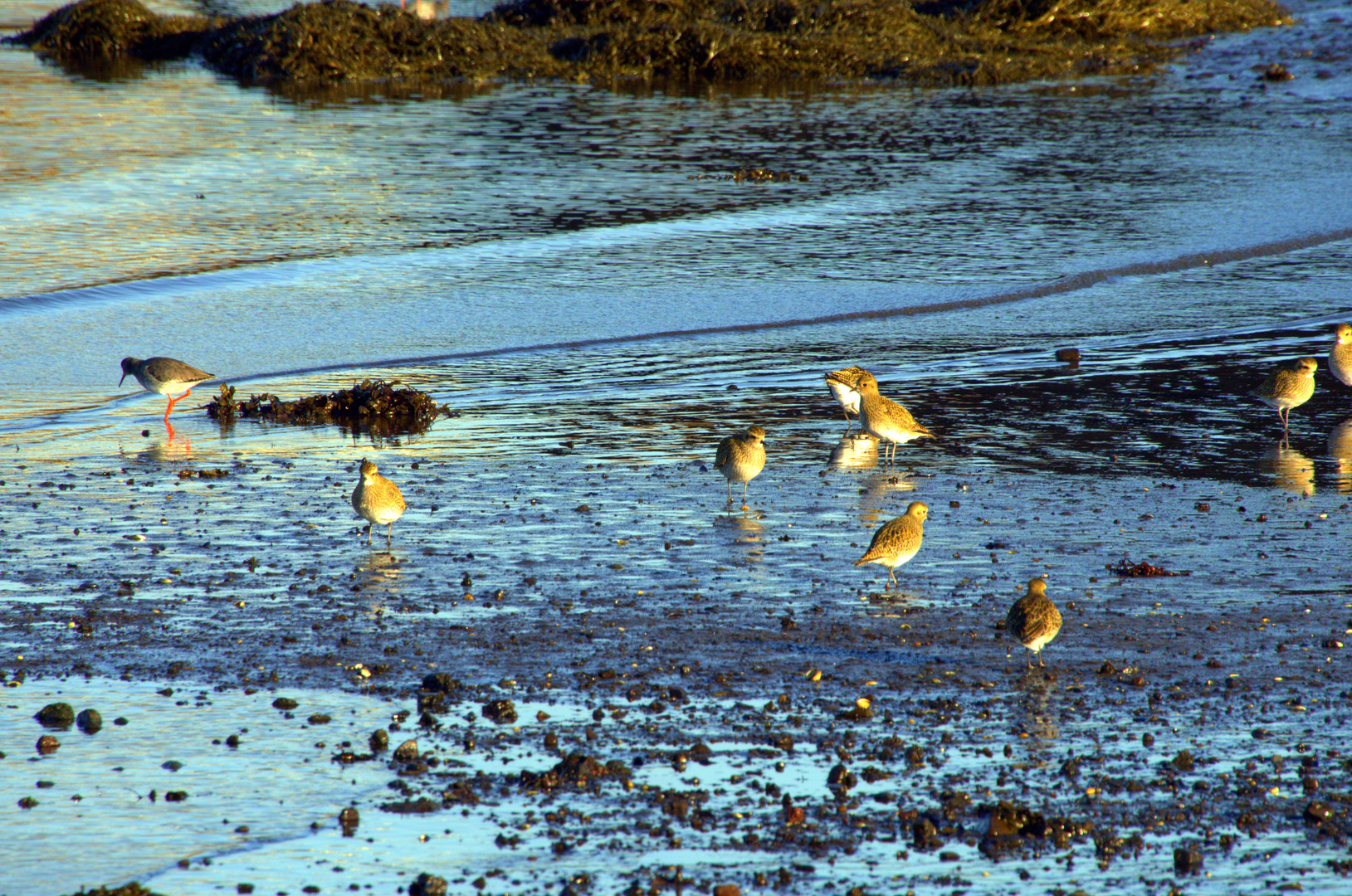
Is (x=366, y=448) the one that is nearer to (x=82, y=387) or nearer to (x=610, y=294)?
(x=82, y=387)

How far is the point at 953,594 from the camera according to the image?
7.85m

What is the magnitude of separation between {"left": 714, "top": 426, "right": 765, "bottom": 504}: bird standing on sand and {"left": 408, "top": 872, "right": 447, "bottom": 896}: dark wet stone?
4644mm

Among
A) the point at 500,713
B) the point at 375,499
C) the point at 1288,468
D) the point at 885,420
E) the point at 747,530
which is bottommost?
the point at 500,713

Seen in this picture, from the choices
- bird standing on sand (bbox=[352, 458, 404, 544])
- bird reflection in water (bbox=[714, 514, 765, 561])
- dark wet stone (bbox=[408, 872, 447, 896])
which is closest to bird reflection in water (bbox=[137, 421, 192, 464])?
bird standing on sand (bbox=[352, 458, 404, 544])

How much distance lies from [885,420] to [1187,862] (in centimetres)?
542

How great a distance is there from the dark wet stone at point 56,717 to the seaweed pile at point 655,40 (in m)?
27.0

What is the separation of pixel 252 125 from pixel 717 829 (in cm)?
2379

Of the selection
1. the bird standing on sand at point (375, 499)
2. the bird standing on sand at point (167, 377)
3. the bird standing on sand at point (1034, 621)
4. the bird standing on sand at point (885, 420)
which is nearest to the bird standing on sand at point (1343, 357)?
the bird standing on sand at point (885, 420)

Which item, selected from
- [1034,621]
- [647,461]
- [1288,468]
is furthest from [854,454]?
[1034,621]

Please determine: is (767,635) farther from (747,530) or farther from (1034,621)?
(747,530)

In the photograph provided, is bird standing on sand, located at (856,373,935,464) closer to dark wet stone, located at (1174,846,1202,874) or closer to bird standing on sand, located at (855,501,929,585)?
bird standing on sand, located at (855,501,929,585)

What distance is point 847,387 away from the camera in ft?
36.6

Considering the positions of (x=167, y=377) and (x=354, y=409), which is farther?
(x=167, y=377)

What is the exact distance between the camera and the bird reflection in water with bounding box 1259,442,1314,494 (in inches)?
381
